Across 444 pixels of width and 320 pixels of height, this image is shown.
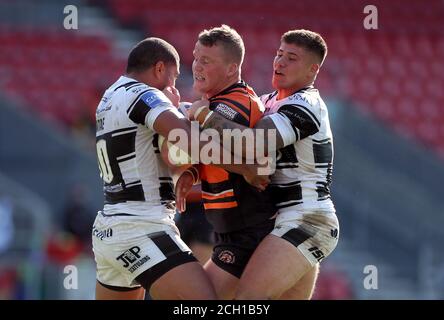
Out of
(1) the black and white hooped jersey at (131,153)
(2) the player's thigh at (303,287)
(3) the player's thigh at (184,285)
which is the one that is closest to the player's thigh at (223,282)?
(3) the player's thigh at (184,285)

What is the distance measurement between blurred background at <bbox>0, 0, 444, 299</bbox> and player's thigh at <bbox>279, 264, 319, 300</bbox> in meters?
4.36

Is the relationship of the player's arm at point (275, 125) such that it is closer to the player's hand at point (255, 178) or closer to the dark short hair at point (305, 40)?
the player's hand at point (255, 178)

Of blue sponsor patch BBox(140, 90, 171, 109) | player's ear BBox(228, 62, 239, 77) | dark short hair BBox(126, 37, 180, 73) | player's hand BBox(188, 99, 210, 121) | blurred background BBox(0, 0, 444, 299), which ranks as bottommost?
blurred background BBox(0, 0, 444, 299)

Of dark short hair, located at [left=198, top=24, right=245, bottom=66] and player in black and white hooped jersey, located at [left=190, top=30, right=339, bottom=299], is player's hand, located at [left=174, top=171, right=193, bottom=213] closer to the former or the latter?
player in black and white hooped jersey, located at [left=190, top=30, right=339, bottom=299]

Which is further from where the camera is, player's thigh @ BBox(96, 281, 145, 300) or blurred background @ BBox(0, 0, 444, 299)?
blurred background @ BBox(0, 0, 444, 299)

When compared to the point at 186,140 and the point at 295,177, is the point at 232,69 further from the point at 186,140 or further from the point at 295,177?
the point at 295,177

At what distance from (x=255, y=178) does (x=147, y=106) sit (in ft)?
2.79

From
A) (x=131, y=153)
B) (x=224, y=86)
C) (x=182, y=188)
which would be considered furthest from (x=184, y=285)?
(x=224, y=86)

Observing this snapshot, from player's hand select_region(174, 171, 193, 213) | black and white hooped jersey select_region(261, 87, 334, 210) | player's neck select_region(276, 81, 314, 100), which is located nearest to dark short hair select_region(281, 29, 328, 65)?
player's neck select_region(276, 81, 314, 100)

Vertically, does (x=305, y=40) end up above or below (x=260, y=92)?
above

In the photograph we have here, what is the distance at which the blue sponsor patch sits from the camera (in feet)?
21.6

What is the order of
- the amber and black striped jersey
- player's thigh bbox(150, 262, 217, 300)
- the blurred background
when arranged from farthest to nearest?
the blurred background < the amber and black striped jersey < player's thigh bbox(150, 262, 217, 300)

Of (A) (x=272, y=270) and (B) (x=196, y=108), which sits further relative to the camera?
(B) (x=196, y=108)

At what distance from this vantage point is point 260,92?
48.7 ft
